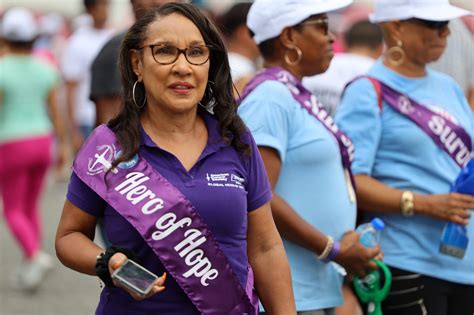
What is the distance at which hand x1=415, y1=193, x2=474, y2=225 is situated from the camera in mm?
4699

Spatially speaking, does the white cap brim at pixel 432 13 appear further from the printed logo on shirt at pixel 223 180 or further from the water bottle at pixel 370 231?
the printed logo on shirt at pixel 223 180

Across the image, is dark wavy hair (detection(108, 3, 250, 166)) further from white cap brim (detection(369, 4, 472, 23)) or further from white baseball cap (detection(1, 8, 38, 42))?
white baseball cap (detection(1, 8, 38, 42))

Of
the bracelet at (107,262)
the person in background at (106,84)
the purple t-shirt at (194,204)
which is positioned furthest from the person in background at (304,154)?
the person in background at (106,84)

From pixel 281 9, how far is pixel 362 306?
1.26 metres

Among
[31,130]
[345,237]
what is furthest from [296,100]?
[31,130]

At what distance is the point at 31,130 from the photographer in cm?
936

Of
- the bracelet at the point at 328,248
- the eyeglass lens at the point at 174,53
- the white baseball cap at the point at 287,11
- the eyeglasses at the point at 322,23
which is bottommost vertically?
the bracelet at the point at 328,248

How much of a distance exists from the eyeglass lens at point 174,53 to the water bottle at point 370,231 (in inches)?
52.5

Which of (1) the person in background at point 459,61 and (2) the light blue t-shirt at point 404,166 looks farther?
(1) the person in background at point 459,61

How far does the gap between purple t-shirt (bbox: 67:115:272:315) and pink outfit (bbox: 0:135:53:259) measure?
5.64 meters

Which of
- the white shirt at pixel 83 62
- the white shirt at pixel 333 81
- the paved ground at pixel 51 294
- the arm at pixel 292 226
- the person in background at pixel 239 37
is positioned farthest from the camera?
the white shirt at pixel 83 62

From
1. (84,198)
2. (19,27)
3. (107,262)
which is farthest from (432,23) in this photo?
(19,27)

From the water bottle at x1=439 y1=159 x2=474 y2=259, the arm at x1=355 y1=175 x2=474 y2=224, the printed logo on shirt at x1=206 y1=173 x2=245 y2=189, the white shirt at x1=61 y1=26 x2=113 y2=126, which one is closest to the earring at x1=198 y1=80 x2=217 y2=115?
the printed logo on shirt at x1=206 y1=173 x2=245 y2=189

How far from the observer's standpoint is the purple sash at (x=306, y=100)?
172 inches
